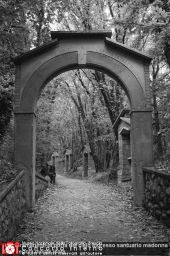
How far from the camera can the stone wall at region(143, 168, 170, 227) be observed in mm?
5266

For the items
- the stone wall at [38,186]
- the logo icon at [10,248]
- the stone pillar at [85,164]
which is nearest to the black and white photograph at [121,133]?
the logo icon at [10,248]

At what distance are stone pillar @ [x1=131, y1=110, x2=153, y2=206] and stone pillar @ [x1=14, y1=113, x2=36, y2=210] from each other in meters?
3.14

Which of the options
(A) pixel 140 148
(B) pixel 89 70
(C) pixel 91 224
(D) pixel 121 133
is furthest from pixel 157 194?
(B) pixel 89 70

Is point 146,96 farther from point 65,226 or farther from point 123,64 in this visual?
point 65,226

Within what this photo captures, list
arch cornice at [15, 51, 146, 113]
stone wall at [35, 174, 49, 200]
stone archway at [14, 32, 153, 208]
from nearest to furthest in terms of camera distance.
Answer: stone archway at [14, 32, 153, 208]
arch cornice at [15, 51, 146, 113]
stone wall at [35, 174, 49, 200]

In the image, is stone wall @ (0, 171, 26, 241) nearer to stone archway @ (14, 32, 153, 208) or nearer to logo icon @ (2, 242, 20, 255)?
logo icon @ (2, 242, 20, 255)

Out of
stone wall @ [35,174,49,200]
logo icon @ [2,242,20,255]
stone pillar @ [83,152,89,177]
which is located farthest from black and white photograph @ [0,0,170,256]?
stone pillar @ [83,152,89,177]

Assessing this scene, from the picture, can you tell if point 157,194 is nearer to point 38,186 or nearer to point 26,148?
point 26,148

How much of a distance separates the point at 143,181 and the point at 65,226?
2.79 metres

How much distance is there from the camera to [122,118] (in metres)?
12.4

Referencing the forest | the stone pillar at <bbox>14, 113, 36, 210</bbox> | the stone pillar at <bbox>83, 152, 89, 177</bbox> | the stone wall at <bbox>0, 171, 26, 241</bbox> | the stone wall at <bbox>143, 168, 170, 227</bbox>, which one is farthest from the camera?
the stone pillar at <bbox>83, 152, 89, 177</bbox>

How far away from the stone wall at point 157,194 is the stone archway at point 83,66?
583 millimetres

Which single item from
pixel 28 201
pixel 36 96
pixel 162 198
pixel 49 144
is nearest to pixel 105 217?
pixel 162 198

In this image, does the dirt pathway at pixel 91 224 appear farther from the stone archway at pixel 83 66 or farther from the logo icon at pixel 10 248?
the stone archway at pixel 83 66
